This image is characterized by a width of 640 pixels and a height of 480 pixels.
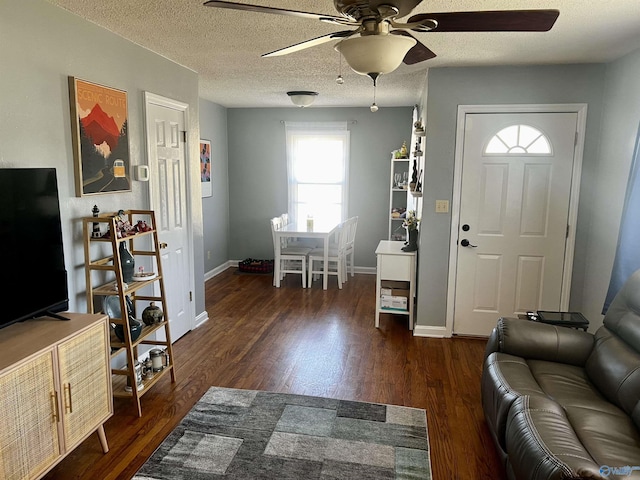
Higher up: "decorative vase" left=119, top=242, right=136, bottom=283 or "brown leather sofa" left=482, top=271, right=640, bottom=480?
"decorative vase" left=119, top=242, right=136, bottom=283

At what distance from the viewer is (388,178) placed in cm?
646

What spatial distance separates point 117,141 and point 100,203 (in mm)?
443

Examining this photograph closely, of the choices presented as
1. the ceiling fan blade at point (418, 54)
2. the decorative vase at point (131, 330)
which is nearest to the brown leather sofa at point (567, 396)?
the ceiling fan blade at point (418, 54)

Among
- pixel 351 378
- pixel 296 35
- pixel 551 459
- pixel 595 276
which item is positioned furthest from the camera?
pixel 595 276

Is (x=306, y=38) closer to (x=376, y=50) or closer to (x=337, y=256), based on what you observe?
(x=376, y=50)

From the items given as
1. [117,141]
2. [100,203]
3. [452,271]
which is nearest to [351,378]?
[452,271]

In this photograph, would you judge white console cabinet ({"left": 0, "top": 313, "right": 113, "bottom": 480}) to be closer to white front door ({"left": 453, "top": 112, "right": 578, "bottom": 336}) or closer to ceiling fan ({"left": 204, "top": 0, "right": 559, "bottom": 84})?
ceiling fan ({"left": 204, "top": 0, "right": 559, "bottom": 84})

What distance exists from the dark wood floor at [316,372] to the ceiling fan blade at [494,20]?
81.0 inches

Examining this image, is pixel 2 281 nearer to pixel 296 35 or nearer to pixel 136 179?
pixel 136 179

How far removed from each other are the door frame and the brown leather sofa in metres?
1.36

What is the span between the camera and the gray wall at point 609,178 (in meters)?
3.26

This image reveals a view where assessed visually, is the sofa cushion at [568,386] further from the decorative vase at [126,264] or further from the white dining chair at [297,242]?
the white dining chair at [297,242]

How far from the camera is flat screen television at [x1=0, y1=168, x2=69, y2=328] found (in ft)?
6.67

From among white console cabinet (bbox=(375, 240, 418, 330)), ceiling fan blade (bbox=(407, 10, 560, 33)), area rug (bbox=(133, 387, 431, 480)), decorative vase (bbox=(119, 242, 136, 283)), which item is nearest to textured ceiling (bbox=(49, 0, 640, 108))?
ceiling fan blade (bbox=(407, 10, 560, 33))
